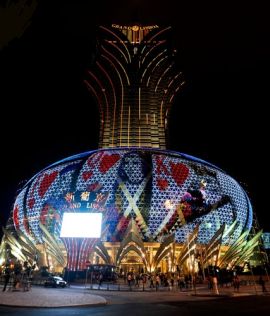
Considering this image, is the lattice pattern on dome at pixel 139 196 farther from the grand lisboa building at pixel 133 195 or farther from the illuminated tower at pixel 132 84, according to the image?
the illuminated tower at pixel 132 84

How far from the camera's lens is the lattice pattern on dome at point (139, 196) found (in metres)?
63.8

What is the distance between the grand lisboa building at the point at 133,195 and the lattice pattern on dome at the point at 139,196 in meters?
0.19

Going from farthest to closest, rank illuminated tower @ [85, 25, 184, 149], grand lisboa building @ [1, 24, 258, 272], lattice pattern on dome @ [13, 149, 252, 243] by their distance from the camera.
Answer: illuminated tower @ [85, 25, 184, 149] → lattice pattern on dome @ [13, 149, 252, 243] → grand lisboa building @ [1, 24, 258, 272]

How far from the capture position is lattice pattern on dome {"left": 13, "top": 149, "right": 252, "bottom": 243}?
63844 millimetres

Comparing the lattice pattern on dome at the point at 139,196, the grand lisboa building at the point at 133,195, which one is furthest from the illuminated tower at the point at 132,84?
the lattice pattern on dome at the point at 139,196

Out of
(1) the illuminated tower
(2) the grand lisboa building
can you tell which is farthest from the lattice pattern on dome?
(1) the illuminated tower

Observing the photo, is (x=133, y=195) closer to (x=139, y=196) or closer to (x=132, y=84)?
(x=139, y=196)

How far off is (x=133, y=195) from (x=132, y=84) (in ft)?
102

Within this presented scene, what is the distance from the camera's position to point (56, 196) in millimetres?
68562

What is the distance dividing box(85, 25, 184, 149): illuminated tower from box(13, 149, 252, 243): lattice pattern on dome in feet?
31.7

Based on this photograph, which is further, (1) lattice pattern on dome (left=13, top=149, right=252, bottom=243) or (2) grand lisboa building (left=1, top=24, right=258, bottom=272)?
(1) lattice pattern on dome (left=13, top=149, right=252, bottom=243)

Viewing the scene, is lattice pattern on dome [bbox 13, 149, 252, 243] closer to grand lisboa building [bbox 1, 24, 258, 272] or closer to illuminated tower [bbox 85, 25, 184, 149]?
grand lisboa building [bbox 1, 24, 258, 272]

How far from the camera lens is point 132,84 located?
277 ft

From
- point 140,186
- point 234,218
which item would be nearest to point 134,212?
point 140,186
